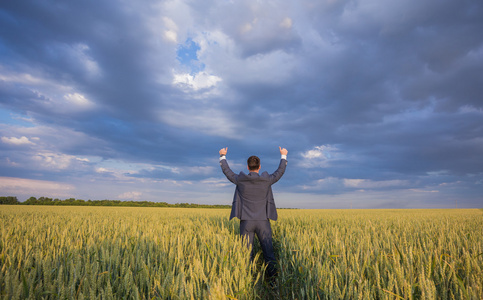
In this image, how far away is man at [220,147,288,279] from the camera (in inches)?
217

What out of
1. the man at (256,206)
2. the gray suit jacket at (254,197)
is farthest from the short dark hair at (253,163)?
the gray suit jacket at (254,197)

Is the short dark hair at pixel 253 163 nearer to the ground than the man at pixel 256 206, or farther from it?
farther from it

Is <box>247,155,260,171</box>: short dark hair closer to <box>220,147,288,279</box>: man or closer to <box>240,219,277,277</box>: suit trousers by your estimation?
<box>220,147,288,279</box>: man

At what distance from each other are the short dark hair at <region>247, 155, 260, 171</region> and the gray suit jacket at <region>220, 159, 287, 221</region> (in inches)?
5.1

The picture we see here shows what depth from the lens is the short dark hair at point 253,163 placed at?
5695 millimetres

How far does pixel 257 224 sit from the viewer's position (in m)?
5.50

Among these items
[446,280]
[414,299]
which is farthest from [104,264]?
[446,280]

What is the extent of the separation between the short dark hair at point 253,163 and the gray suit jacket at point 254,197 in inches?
5.1

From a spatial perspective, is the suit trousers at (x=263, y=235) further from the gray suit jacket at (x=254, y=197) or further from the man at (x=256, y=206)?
the gray suit jacket at (x=254, y=197)

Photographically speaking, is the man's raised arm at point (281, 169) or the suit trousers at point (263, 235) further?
the man's raised arm at point (281, 169)

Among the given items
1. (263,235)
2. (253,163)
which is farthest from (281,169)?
(263,235)

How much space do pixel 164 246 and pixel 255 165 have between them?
2460mm

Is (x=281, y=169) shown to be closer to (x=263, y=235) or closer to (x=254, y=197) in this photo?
(x=254, y=197)

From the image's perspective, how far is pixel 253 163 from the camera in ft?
18.7
